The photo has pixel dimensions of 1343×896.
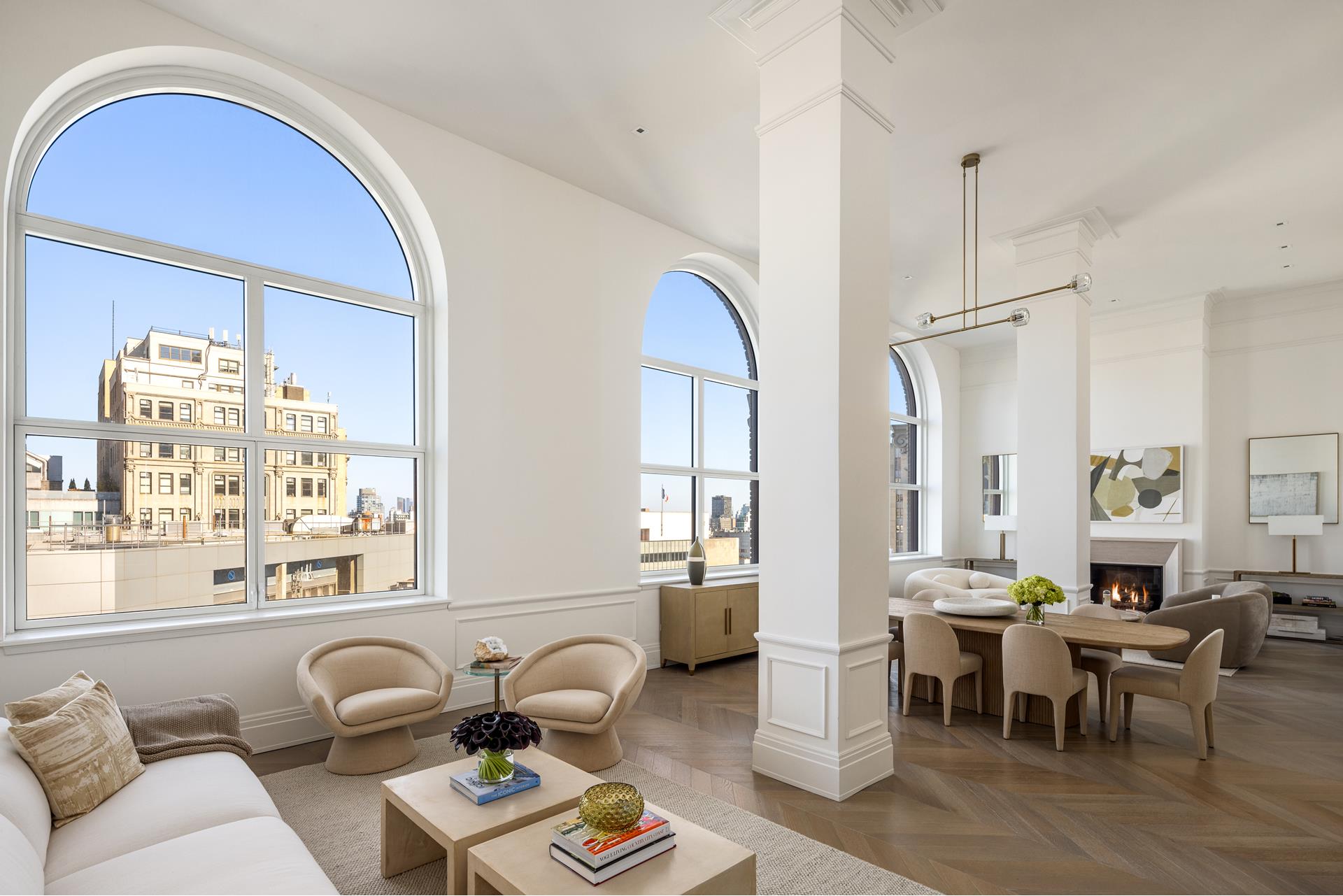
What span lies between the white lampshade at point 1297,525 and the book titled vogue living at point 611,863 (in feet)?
28.3

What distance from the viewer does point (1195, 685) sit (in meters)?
3.95

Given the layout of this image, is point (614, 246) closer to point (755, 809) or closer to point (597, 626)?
point (597, 626)

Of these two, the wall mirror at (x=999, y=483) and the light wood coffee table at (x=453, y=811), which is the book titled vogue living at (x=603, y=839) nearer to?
the light wood coffee table at (x=453, y=811)

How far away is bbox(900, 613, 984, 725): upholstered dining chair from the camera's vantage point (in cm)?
454

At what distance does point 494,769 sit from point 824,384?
228 cm

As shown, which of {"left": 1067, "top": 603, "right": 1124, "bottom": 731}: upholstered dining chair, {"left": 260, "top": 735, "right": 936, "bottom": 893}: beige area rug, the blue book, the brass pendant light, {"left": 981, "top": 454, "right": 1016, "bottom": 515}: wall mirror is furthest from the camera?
{"left": 981, "top": 454, "right": 1016, "bottom": 515}: wall mirror

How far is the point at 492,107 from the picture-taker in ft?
15.2

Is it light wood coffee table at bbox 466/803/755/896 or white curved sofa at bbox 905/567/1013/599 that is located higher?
light wood coffee table at bbox 466/803/755/896

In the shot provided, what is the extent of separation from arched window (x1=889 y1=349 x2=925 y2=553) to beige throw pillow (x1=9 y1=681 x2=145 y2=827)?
9.34 metres

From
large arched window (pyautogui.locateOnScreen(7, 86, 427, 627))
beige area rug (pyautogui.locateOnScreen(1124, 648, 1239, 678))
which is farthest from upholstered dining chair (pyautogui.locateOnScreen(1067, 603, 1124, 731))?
large arched window (pyautogui.locateOnScreen(7, 86, 427, 627))

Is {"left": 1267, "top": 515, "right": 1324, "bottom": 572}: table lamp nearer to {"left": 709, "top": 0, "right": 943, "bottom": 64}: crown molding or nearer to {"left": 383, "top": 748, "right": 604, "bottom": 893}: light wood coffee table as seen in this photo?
{"left": 709, "top": 0, "right": 943, "bottom": 64}: crown molding

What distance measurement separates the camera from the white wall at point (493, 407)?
3.63 m

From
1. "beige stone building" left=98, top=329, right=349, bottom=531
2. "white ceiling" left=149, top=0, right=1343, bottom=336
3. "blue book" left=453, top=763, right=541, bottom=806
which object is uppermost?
"white ceiling" left=149, top=0, right=1343, bottom=336

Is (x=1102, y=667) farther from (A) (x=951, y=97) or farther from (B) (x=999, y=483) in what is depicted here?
(B) (x=999, y=483)
